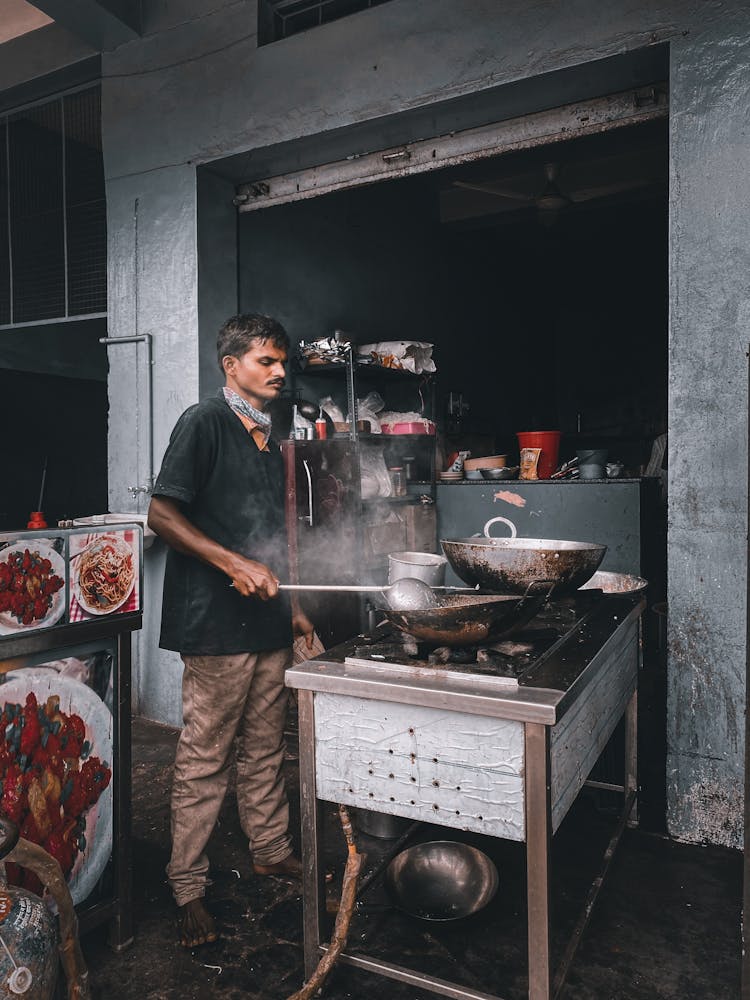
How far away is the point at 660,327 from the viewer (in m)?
11.6

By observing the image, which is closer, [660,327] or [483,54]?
[483,54]

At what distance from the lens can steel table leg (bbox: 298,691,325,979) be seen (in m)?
2.00

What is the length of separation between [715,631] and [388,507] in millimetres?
2832

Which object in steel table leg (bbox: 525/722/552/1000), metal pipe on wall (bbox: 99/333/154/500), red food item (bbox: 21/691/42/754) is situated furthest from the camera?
metal pipe on wall (bbox: 99/333/154/500)

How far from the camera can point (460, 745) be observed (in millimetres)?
1800

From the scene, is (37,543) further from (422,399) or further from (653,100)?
(422,399)

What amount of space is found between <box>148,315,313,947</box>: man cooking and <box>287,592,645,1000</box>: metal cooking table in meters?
0.61

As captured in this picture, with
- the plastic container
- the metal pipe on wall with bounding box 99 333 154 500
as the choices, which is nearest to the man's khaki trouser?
the metal pipe on wall with bounding box 99 333 154 500

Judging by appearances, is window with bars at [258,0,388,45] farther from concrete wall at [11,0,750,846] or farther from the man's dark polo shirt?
the man's dark polo shirt

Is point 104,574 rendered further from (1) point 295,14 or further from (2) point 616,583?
(1) point 295,14

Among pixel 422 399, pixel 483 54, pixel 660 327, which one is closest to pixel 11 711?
pixel 483 54

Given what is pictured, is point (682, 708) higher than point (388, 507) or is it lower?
lower

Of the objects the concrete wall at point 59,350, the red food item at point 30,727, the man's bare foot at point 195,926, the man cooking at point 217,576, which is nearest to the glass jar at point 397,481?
the man cooking at point 217,576

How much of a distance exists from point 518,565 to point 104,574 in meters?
1.34
